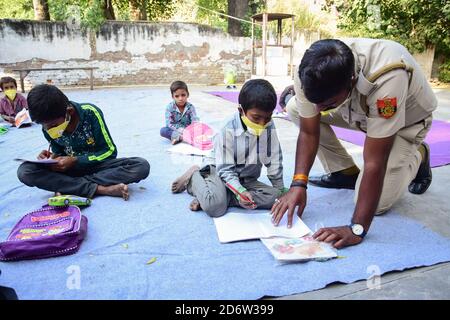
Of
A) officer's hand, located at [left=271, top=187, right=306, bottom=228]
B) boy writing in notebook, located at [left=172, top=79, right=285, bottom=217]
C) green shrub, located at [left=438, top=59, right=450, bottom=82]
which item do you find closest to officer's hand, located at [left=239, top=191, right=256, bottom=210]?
boy writing in notebook, located at [left=172, top=79, right=285, bottom=217]

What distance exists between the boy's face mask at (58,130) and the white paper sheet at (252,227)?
1082 millimetres

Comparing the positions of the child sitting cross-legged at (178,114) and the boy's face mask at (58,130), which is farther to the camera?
the child sitting cross-legged at (178,114)

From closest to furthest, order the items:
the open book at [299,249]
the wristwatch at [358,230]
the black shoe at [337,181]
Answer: the open book at [299,249], the wristwatch at [358,230], the black shoe at [337,181]

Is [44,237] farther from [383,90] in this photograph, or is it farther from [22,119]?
[22,119]

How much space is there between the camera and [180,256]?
5.60ft

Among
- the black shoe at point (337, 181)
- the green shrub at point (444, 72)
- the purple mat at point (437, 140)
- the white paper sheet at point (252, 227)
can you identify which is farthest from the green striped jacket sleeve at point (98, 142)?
the green shrub at point (444, 72)

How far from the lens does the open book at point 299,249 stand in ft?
5.37

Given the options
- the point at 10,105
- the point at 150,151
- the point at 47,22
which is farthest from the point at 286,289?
the point at 47,22

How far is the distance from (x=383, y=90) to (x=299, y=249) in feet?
2.69

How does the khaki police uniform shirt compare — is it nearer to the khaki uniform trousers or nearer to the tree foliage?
the khaki uniform trousers

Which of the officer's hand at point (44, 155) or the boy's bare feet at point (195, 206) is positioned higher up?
the officer's hand at point (44, 155)

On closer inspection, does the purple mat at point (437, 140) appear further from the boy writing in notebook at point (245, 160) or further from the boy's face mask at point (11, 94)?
the boy's face mask at point (11, 94)

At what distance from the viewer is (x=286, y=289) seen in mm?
1456

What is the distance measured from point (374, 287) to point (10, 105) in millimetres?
5020
